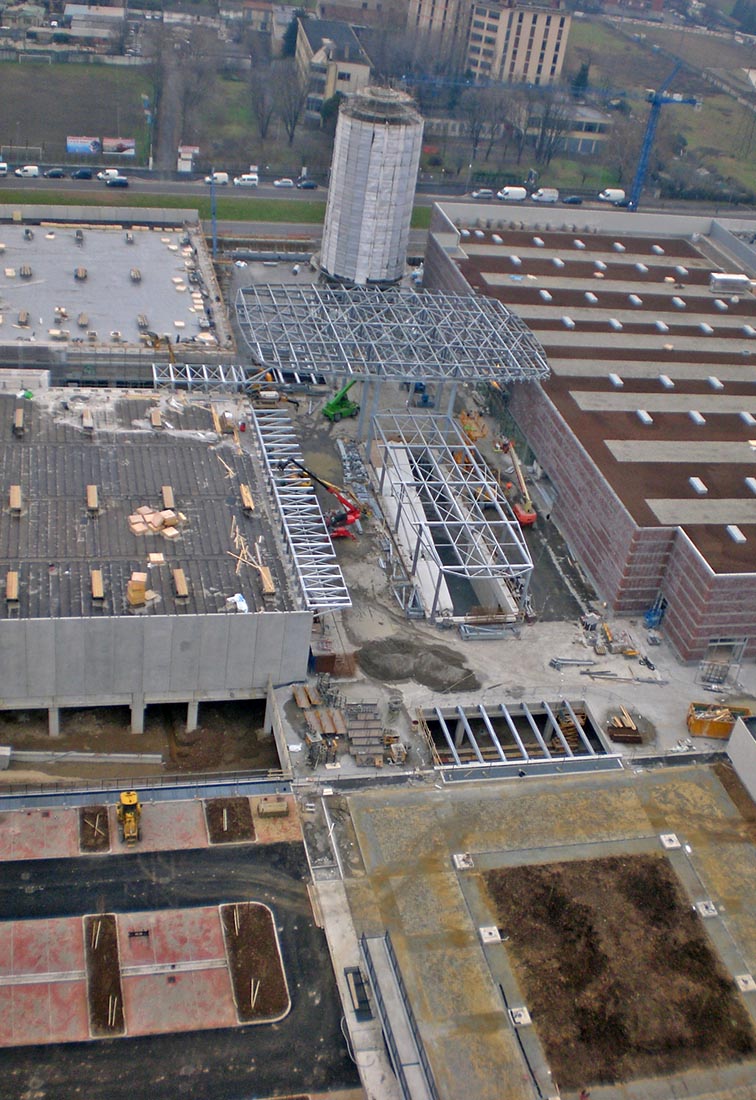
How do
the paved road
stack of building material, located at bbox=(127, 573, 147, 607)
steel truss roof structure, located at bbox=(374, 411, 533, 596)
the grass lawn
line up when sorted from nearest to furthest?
the paved road
stack of building material, located at bbox=(127, 573, 147, 607)
steel truss roof structure, located at bbox=(374, 411, 533, 596)
the grass lawn

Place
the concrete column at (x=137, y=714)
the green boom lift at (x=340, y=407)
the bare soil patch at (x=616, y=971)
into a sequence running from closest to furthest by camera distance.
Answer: the bare soil patch at (x=616, y=971), the concrete column at (x=137, y=714), the green boom lift at (x=340, y=407)

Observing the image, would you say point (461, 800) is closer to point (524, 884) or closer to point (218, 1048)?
point (524, 884)

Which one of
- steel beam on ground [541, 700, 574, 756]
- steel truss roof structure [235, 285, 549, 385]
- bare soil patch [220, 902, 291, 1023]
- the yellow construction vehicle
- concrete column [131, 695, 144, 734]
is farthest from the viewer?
steel truss roof structure [235, 285, 549, 385]

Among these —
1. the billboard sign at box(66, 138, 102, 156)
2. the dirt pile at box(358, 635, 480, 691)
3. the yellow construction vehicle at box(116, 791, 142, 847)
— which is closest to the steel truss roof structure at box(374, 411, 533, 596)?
the dirt pile at box(358, 635, 480, 691)

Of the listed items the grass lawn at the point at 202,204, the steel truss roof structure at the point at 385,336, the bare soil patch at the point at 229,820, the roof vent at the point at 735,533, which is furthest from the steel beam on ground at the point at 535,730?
the grass lawn at the point at 202,204

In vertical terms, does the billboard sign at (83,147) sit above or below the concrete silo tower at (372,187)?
below

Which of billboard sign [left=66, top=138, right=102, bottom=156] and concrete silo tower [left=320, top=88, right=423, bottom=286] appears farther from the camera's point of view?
billboard sign [left=66, top=138, right=102, bottom=156]

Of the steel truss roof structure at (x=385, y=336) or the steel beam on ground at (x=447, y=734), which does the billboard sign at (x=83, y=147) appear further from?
the steel beam on ground at (x=447, y=734)

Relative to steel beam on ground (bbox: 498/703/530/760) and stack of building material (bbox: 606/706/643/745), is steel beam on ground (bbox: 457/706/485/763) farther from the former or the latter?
stack of building material (bbox: 606/706/643/745)

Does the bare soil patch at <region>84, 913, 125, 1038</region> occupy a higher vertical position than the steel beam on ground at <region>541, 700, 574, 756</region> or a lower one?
lower
